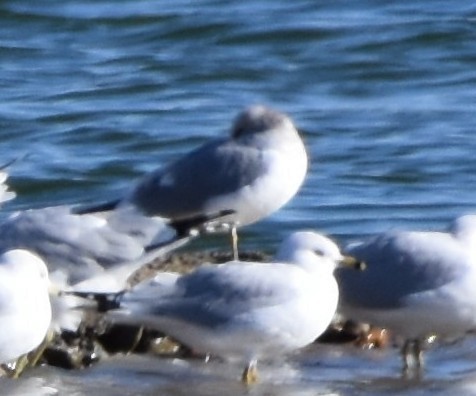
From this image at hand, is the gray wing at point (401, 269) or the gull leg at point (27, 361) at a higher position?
the gray wing at point (401, 269)

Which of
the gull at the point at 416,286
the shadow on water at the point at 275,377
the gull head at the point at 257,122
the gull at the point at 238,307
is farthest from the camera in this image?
the gull head at the point at 257,122

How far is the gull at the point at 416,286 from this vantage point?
729 cm

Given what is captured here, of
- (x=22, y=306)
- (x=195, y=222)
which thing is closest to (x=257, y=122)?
(x=195, y=222)

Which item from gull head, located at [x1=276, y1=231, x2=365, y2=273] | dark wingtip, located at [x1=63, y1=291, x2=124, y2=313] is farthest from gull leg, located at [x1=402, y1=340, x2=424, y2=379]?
dark wingtip, located at [x1=63, y1=291, x2=124, y2=313]

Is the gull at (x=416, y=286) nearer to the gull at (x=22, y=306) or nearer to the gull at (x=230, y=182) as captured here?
the gull at (x=230, y=182)

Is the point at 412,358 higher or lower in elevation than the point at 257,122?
lower

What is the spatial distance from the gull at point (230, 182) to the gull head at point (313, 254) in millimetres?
1078

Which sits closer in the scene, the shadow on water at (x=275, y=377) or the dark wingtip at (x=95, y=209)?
the shadow on water at (x=275, y=377)

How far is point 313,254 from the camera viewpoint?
724 cm

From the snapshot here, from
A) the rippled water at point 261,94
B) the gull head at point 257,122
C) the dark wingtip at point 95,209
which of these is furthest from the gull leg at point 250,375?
the rippled water at point 261,94

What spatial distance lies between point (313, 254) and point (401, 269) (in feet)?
1.43

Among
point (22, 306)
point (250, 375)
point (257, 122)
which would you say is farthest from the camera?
point (257, 122)

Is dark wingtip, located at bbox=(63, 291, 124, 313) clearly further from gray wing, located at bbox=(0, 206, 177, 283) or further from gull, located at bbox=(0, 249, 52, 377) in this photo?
gray wing, located at bbox=(0, 206, 177, 283)

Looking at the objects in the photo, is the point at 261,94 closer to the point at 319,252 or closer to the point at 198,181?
the point at 198,181
